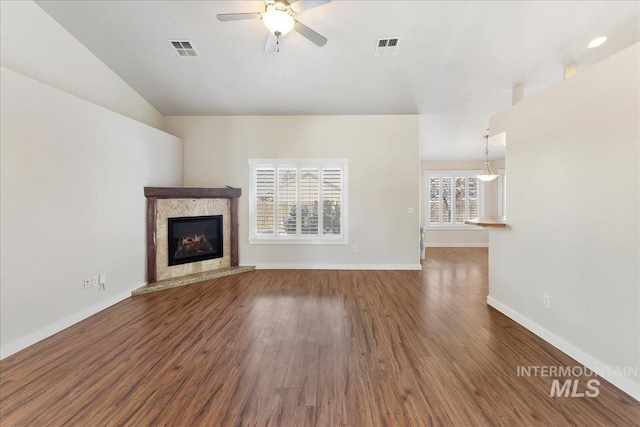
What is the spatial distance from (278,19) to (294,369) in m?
3.18

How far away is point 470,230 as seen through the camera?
8.27 metres

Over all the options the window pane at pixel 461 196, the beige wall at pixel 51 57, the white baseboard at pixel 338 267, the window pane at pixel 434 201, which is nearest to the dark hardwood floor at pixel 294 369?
the white baseboard at pixel 338 267

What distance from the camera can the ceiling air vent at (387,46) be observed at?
3385mm

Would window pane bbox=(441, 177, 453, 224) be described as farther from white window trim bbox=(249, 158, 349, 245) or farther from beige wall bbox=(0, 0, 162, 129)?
beige wall bbox=(0, 0, 162, 129)

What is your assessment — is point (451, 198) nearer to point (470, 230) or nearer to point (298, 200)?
point (470, 230)

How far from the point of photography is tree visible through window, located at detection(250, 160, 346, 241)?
5.32 m

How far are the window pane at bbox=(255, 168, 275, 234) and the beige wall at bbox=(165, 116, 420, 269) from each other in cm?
25

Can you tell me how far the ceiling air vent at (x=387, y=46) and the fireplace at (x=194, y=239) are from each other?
408 centimetres

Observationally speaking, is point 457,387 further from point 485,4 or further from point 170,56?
point 170,56

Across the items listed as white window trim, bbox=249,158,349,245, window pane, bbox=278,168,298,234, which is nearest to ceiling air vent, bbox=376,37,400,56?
white window trim, bbox=249,158,349,245

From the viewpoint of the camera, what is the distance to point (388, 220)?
528cm

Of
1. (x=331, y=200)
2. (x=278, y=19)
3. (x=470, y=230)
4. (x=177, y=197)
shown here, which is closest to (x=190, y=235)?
(x=177, y=197)

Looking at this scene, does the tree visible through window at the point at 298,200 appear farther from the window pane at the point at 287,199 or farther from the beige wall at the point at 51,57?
the beige wall at the point at 51,57

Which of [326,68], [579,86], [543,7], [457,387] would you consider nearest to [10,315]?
[457,387]
